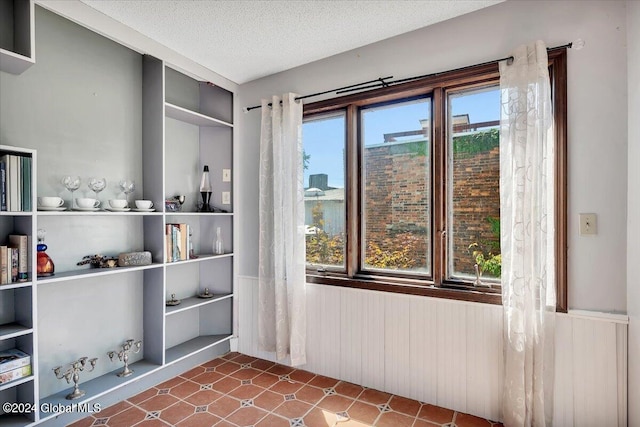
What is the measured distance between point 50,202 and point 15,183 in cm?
20

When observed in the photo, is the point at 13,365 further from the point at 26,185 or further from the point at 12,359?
the point at 26,185

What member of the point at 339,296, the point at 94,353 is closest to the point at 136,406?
the point at 94,353

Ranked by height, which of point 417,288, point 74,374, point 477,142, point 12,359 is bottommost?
point 74,374

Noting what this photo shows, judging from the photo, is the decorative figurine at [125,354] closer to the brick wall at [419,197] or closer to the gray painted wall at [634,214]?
the brick wall at [419,197]

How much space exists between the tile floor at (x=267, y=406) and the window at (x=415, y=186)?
754mm

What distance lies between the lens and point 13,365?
1.69 m

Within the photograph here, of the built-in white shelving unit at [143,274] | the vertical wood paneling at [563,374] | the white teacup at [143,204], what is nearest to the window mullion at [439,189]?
the vertical wood paneling at [563,374]

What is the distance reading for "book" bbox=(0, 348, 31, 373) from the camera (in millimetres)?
1657

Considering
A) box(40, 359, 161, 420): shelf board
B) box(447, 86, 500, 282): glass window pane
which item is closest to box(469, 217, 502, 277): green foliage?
box(447, 86, 500, 282): glass window pane

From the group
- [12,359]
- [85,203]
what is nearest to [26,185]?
[85,203]

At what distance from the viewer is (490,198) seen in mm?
2086

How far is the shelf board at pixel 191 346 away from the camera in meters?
2.60

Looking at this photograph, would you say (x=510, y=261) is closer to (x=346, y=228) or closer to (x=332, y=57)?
(x=346, y=228)

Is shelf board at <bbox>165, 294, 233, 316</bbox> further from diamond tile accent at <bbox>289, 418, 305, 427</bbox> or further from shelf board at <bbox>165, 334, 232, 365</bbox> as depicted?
diamond tile accent at <bbox>289, 418, 305, 427</bbox>
